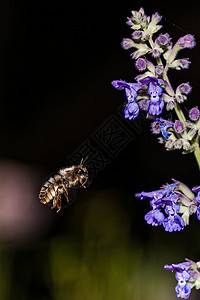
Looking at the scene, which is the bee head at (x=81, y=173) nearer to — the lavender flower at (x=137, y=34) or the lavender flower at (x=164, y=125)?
the lavender flower at (x=164, y=125)

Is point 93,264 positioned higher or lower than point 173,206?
lower

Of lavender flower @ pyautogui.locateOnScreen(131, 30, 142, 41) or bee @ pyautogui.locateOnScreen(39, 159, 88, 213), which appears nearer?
lavender flower @ pyautogui.locateOnScreen(131, 30, 142, 41)

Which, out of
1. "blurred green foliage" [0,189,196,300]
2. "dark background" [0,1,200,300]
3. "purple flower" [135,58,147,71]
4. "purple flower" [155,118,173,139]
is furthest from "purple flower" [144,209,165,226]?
"dark background" [0,1,200,300]

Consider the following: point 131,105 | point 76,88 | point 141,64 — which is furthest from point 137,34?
point 76,88

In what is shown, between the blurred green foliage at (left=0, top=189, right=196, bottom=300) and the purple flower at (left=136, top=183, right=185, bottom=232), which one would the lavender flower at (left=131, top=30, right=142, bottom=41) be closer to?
the purple flower at (left=136, top=183, right=185, bottom=232)

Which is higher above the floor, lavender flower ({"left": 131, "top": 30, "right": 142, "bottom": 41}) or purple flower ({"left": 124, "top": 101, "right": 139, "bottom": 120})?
lavender flower ({"left": 131, "top": 30, "right": 142, "bottom": 41})

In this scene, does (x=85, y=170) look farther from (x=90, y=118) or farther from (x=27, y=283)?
(x=90, y=118)

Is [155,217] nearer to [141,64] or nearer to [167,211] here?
[167,211]
